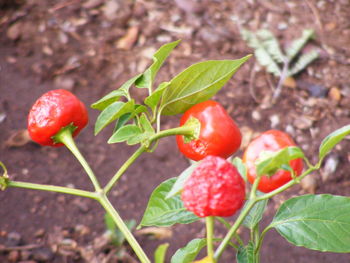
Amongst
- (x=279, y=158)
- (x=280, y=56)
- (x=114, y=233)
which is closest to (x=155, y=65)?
(x=279, y=158)

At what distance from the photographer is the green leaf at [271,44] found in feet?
8.23

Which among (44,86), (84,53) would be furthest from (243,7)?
(44,86)

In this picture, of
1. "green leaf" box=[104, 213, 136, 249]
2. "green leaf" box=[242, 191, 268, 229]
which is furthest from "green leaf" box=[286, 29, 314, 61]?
"green leaf" box=[242, 191, 268, 229]

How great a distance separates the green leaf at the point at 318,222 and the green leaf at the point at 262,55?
167cm

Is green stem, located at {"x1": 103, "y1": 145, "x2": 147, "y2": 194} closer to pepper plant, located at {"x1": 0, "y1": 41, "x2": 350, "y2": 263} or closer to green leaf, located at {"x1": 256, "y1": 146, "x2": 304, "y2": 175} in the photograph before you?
pepper plant, located at {"x1": 0, "y1": 41, "x2": 350, "y2": 263}

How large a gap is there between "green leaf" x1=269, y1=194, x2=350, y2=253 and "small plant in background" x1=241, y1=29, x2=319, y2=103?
1577 millimetres

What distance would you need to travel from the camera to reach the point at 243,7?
2.88 meters

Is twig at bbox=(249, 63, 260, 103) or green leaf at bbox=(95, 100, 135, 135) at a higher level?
green leaf at bbox=(95, 100, 135, 135)

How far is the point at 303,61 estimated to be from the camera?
8.20 feet

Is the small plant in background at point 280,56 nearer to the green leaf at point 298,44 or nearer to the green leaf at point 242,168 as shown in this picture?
the green leaf at point 298,44

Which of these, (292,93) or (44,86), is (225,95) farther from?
(44,86)

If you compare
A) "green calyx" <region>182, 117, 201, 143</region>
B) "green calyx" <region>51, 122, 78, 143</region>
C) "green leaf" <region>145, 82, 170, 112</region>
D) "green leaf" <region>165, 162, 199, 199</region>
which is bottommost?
"green calyx" <region>51, 122, 78, 143</region>

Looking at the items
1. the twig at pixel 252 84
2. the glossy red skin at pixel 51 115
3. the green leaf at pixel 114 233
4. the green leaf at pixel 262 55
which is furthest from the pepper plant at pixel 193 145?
the green leaf at pixel 262 55

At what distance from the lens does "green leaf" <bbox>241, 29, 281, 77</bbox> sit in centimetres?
247
